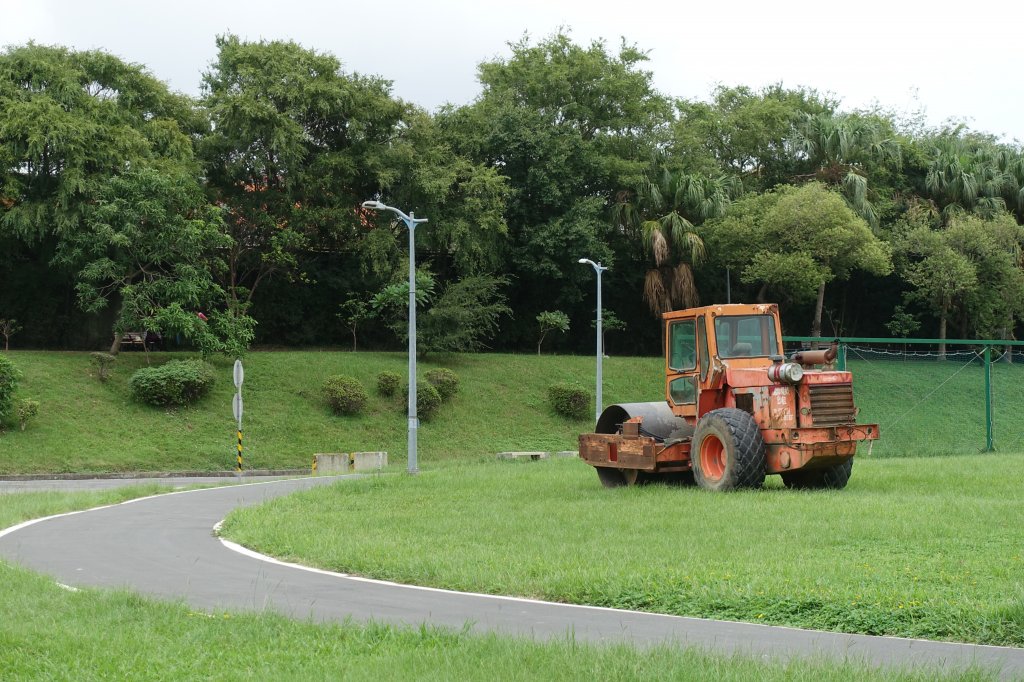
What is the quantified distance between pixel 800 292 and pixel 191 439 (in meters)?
27.5

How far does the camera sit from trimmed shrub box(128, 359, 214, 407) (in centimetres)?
3644

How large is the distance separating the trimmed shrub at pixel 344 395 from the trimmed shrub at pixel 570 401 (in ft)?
27.0

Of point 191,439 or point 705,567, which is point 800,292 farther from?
point 705,567

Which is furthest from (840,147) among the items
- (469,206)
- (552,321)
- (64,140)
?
(64,140)

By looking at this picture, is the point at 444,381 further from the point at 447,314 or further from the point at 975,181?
the point at 975,181

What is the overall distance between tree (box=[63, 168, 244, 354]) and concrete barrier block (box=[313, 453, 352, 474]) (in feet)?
26.2

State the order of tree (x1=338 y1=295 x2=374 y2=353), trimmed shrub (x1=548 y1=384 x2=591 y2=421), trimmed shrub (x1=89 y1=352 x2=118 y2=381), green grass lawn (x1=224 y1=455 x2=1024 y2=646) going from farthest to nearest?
tree (x1=338 y1=295 x2=374 y2=353), trimmed shrub (x1=548 y1=384 x2=591 y2=421), trimmed shrub (x1=89 y1=352 x2=118 y2=381), green grass lawn (x1=224 y1=455 x2=1024 y2=646)

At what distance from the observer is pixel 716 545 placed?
12188 millimetres

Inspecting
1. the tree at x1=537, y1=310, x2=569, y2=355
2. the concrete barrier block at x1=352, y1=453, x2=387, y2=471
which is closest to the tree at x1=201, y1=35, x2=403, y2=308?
the tree at x1=537, y1=310, x2=569, y2=355

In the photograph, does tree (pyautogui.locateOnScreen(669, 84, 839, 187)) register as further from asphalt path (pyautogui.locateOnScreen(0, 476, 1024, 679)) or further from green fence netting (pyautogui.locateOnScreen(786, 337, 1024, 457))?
asphalt path (pyautogui.locateOnScreen(0, 476, 1024, 679))

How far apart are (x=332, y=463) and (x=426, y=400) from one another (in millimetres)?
7888

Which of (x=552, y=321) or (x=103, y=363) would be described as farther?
(x=552, y=321)

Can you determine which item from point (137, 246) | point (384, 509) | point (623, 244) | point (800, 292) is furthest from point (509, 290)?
point (384, 509)

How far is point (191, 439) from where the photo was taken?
1385 inches
